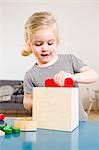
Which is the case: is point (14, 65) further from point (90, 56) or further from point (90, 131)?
point (90, 131)

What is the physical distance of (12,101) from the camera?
531cm

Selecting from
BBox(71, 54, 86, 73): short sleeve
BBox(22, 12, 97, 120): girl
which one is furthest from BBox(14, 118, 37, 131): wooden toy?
BBox(71, 54, 86, 73): short sleeve

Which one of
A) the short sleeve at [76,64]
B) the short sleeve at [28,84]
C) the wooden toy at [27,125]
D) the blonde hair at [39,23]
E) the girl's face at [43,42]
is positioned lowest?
the wooden toy at [27,125]

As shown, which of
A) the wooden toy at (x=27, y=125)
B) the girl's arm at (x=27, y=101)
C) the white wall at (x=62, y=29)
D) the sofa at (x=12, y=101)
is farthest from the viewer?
the white wall at (x=62, y=29)

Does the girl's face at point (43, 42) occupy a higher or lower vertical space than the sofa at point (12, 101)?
higher

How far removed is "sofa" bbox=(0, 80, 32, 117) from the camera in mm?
5227

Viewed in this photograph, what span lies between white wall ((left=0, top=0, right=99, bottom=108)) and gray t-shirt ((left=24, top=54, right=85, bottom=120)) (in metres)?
5.20

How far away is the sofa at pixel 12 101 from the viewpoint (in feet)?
17.1

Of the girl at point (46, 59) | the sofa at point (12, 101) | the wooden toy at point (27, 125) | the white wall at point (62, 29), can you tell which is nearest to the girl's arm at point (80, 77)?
the girl at point (46, 59)

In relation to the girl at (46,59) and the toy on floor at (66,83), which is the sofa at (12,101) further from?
the toy on floor at (66,83)

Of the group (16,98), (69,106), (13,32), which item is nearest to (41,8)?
(13,32)

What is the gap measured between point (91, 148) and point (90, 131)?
0.63ft

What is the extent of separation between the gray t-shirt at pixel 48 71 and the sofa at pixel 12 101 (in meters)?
4.06

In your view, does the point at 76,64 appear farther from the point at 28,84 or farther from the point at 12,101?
the point at 12,101
